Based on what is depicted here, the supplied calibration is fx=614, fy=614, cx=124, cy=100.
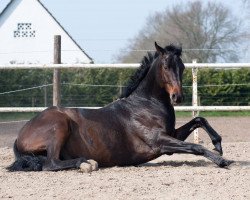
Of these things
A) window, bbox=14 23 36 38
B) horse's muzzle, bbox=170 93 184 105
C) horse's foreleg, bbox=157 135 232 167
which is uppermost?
window, bbox=14 23 36 38

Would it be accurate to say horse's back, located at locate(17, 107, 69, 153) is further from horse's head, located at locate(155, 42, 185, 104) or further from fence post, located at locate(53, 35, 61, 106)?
fence post, located at locate(53, 35, 61, 106)

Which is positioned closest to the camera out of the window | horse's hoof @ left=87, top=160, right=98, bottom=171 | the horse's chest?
horse's hoof @ left=87, top=160, right=98, bottom=171

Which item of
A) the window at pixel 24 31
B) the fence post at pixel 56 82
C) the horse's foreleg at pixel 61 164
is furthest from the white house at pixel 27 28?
the horse's foreleg at pixel 61 164

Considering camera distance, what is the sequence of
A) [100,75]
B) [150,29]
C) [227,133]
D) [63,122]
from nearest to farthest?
[63,122]
[227,133]
[100,75]
[150,29]

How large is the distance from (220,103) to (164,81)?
45.8 ft

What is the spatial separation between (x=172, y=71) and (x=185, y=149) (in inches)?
35.2

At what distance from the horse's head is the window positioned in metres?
29.7

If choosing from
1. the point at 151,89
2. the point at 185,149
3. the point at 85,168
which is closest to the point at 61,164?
the point at 85,168

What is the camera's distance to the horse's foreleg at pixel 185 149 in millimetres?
6711

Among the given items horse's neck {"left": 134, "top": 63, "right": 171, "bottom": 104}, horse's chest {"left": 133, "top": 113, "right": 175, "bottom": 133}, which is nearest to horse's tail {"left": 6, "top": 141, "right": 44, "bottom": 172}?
horse's chest {"left": 133, "top": 113, "right": 175, "bottom": 133}

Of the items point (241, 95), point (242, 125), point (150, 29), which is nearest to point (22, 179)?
point (242, 125)

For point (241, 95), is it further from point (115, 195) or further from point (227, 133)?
point (115, 195)

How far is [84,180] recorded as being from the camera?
5.82 meters

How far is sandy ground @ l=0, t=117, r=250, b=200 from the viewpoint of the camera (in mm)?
5172
